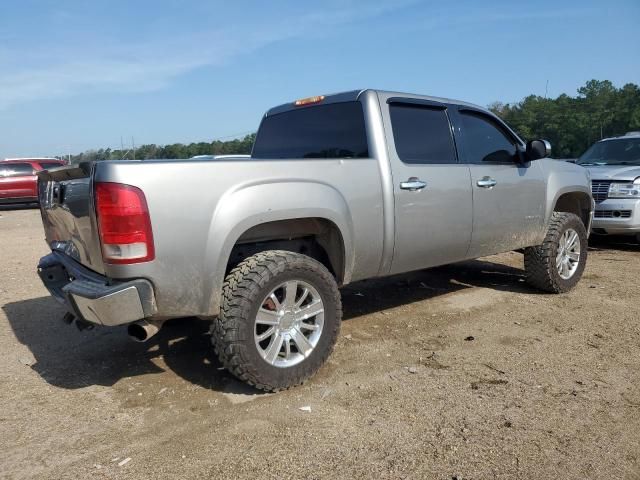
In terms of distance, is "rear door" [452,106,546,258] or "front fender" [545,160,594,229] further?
"front fender" [545,160,594,229]

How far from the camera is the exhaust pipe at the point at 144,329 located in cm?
304

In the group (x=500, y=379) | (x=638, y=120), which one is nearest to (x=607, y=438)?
(x=500, y=379)

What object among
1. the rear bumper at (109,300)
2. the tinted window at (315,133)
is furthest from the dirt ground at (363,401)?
the tinted window at (315,133)

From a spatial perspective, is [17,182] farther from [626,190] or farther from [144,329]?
[626,190]

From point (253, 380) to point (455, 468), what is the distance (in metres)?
1.29

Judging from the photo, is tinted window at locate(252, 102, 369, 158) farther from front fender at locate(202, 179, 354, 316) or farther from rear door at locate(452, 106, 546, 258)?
rear door at locate(452, 106, 546, 258)

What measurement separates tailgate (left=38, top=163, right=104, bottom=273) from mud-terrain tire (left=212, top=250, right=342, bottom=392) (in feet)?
2.67

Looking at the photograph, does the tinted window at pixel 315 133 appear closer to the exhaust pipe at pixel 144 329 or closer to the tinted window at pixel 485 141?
the tinted window at pixel 485 141

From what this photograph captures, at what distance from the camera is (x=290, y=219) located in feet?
11.3

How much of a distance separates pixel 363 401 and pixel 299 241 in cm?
123

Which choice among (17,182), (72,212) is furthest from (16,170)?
(72,212)

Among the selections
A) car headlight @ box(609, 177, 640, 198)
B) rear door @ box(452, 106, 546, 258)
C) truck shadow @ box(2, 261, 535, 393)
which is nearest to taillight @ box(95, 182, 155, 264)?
truck shadow @ box(2, 261, 535, 393)

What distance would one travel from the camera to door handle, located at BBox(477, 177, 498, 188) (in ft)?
15.1

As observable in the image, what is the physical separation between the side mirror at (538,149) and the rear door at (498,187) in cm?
14
